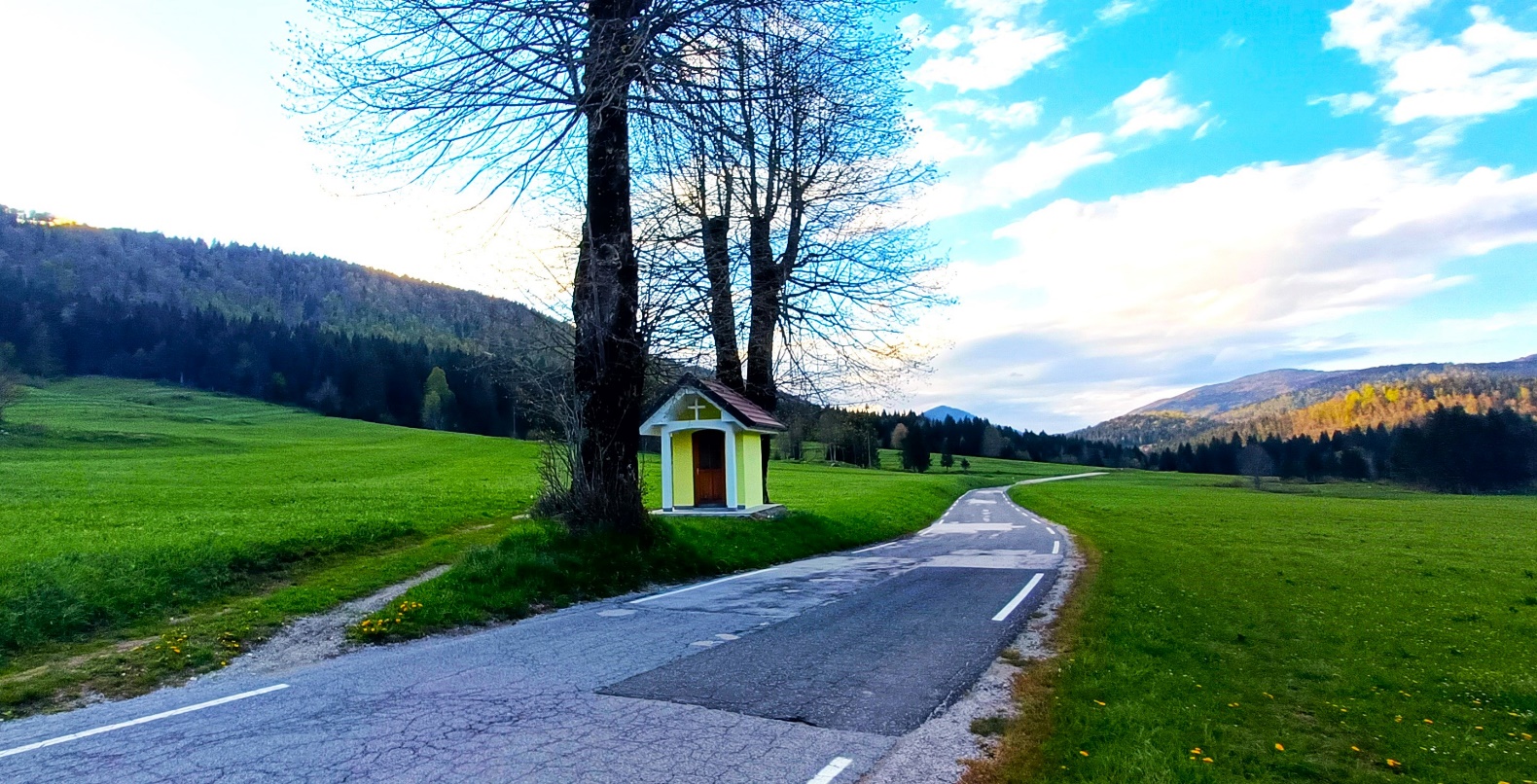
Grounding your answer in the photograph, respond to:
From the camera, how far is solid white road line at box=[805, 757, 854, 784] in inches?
173

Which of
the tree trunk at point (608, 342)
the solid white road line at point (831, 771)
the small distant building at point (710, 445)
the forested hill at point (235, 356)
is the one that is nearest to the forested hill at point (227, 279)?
the forested hill at point (235, 356)

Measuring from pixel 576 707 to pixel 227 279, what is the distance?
185 m

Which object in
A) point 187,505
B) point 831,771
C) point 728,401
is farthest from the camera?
point 187,505

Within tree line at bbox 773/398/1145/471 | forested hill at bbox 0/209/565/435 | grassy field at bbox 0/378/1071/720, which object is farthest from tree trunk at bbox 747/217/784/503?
forested hill at bbox 0/209/565/435

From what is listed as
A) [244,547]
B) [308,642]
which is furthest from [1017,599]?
[244,547]

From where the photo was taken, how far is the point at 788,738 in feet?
16.6

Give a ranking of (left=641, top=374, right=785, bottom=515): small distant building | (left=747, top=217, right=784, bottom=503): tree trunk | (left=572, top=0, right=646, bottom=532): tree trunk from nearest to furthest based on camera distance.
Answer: (left=572, top=0, right=646, bottom=532): tree trunk
(left=747, top=217, right=784, bottom=503): tree trunk
(left=641, top=374, right=785, bottom=515): small distant building

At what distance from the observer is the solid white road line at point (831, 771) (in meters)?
4.39

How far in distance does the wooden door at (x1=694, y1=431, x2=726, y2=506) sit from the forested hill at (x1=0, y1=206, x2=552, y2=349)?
106535 millimetres

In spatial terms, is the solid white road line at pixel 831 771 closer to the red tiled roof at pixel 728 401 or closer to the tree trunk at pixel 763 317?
the tree trunk at pixel 763 317

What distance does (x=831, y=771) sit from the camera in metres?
4.53

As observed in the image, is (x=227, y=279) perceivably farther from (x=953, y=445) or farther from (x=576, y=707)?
(x=576, y=707)

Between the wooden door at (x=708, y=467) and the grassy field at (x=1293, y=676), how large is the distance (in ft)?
33.5

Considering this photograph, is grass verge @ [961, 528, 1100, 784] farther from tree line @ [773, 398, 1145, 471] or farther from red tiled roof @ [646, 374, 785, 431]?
tree line @ [773, 398, 1145, 471]
